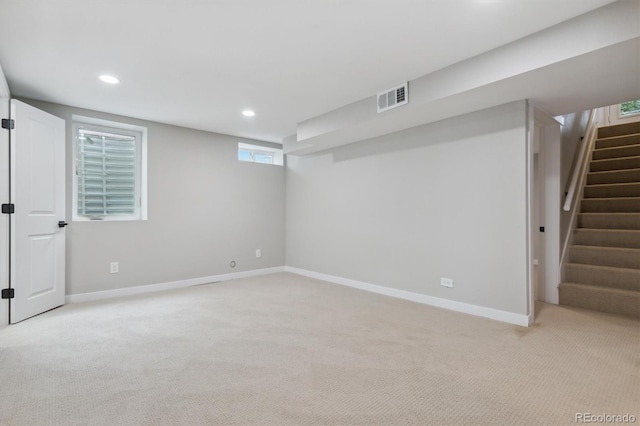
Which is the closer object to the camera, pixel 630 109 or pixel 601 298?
→ pixel 601 298

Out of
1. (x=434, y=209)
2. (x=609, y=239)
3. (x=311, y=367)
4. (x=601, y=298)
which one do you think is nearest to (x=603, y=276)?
(x=601, y=298)

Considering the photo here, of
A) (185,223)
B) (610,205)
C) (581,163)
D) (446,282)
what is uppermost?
(581,163)

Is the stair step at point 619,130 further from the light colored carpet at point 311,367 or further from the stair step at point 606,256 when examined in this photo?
the light colored carpet at point 311,367

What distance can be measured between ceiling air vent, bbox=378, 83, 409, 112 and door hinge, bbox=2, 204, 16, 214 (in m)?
3.72

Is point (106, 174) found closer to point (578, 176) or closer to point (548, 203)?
point (548, 203)

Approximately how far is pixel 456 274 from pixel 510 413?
76.9 inches

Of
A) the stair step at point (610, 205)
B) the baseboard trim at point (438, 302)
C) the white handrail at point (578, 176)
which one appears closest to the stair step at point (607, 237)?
the white handrail at point (578, 176)

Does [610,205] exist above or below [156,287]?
above

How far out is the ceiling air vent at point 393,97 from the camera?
316 cm

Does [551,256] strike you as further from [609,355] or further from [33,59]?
[33,59]

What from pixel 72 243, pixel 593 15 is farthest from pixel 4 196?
pixel 593 15

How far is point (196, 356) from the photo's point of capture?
7.83 ft

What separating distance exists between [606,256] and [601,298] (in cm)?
61

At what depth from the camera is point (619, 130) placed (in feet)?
17.7
